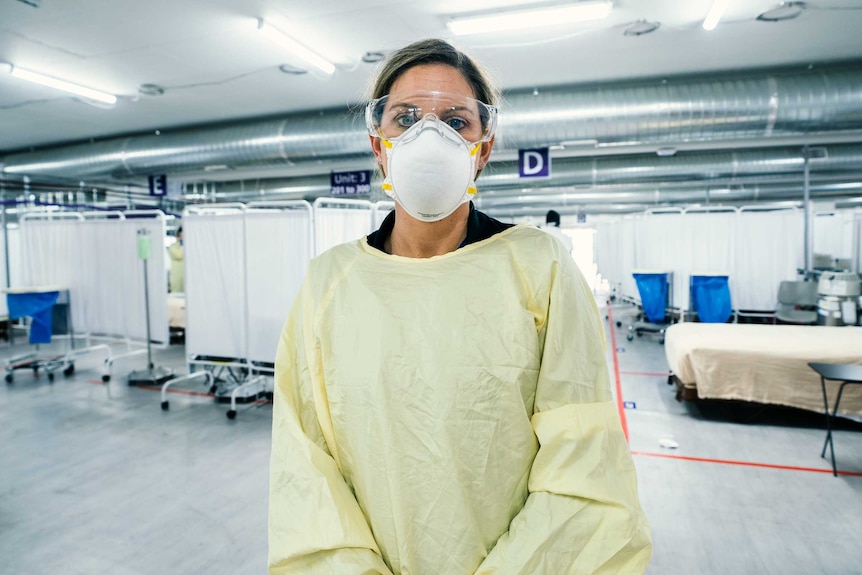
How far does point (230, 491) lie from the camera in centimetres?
328

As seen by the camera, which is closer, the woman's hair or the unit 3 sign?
the woman's hair

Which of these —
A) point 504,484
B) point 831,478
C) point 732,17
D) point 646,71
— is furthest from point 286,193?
point 504,484

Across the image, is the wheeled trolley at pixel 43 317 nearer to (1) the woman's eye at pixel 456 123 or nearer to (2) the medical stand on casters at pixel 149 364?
(2) the medical stand on casters at pixel 149 364

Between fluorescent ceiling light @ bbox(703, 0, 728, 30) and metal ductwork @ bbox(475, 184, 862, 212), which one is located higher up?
fluorescent ceiling light @ bbox(703, 0, 728, 30)

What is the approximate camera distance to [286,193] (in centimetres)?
1196

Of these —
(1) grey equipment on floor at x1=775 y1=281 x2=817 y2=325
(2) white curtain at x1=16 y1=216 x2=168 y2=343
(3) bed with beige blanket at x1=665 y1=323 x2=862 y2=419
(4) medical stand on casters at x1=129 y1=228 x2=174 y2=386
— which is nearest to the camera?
(3) bed with beige blanket at x1=665 y1=323 x2=862 y2=419

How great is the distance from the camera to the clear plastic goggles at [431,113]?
1008 millimetres

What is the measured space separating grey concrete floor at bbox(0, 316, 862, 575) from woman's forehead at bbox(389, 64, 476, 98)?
247cm

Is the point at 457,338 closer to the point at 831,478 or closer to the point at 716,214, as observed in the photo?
the point at 831,478

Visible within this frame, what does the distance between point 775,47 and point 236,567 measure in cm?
596

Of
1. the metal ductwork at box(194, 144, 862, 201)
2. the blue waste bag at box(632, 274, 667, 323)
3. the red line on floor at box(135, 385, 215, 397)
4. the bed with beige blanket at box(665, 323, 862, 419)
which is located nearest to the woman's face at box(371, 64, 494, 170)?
the bed with beige blanket at box(665, 323, 862, 419)

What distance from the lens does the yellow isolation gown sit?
0.86m

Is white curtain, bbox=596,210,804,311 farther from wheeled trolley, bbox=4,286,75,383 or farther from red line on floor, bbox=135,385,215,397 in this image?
wheeled trolley, bbox=4,286,75,383

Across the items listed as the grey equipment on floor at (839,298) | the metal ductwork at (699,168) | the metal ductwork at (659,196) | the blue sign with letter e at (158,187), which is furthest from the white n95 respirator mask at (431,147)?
the metal ductwork at (659,196)
